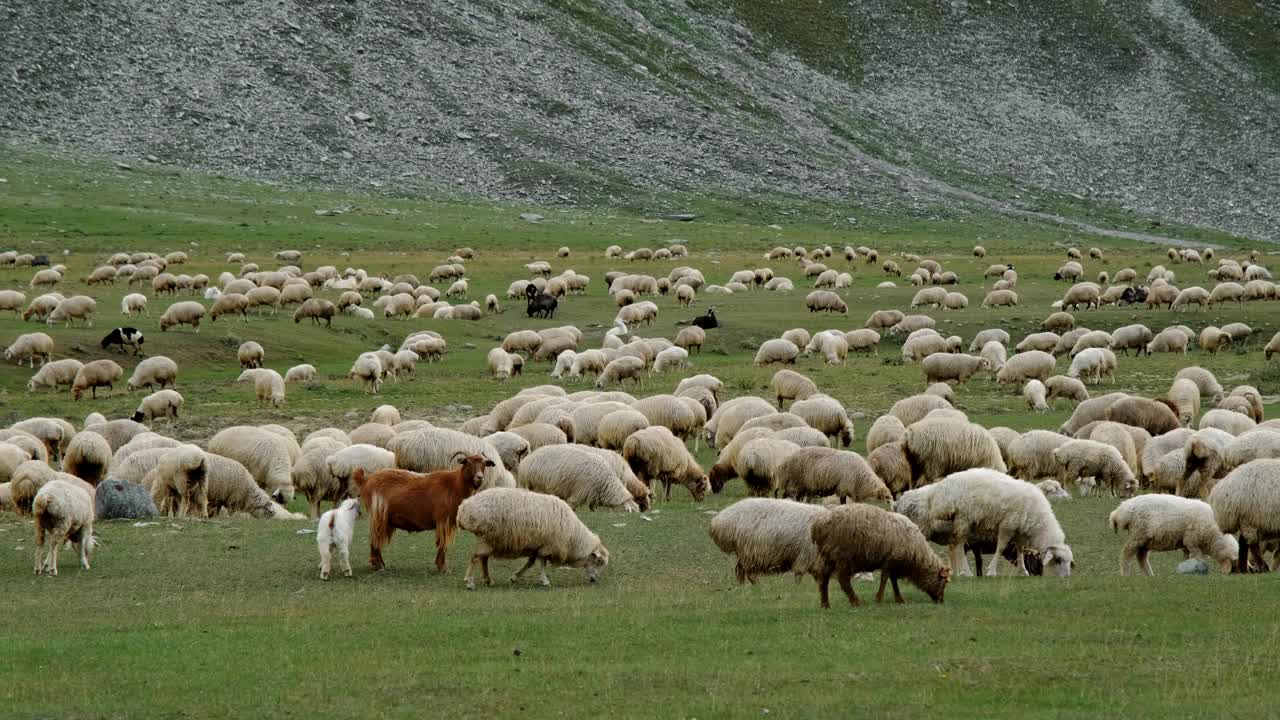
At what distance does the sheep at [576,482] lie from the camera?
1953 cm

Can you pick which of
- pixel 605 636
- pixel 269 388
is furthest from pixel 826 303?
pixel 605 636

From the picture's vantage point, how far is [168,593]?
1473cm

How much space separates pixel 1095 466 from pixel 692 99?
82.1 m

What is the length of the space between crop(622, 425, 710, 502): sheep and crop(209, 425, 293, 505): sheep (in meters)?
4.86

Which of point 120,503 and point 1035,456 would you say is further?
point 1035,456

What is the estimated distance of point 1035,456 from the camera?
2147 centimetres

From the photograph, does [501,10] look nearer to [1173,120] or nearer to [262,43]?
[262,43]

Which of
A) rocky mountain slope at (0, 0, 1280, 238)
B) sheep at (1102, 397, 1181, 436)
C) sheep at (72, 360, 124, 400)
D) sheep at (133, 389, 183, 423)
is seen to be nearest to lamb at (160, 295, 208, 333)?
sheep at (72, 360, 124, 400)

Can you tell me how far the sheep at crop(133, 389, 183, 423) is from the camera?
92.4ft

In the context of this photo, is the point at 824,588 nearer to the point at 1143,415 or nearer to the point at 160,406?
the point at 1143,415

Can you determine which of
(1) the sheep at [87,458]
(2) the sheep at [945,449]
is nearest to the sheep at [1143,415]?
(2) the sheep at [945,449]

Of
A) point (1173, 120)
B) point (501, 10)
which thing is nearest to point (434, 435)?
point (501, 10)

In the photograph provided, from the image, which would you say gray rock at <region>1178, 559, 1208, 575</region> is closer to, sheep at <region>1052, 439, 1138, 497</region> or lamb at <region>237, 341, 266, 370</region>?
sheep at <region>1052, 439, 1138, 497</region>


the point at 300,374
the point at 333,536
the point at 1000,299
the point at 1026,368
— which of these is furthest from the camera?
the point at 1000,299
